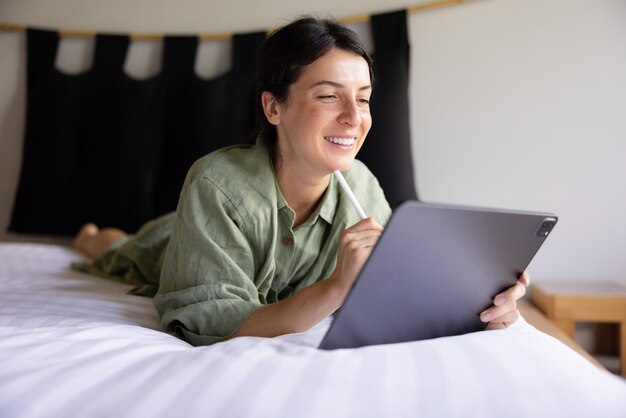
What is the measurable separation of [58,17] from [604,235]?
224 centimetres

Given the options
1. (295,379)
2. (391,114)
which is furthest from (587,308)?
(295,379)

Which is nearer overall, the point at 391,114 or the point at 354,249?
the point at 354,249

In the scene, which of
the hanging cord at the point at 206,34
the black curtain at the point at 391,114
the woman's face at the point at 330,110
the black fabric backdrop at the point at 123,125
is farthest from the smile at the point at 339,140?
the hanging cord at the point at 206,34

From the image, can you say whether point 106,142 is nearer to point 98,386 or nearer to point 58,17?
point 58,17

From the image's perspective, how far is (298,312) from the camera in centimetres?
79

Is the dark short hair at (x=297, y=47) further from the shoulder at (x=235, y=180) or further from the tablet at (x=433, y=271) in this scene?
the tablet at (x=433, y=271)

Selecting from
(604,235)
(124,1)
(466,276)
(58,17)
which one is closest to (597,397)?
(466,276)

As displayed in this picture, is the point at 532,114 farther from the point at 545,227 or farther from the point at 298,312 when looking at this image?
the point at 298,312

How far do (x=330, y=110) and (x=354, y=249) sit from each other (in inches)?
11.4

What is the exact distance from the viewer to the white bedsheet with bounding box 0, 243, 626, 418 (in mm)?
512

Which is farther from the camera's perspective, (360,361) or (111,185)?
(111,185)

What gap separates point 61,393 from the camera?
0.52 meters

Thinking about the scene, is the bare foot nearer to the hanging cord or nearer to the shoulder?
the hanging cord

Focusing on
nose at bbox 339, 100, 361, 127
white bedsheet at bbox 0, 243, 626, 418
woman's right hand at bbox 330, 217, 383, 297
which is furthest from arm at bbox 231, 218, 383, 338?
nose at bbox 339, 100, 361, 127
